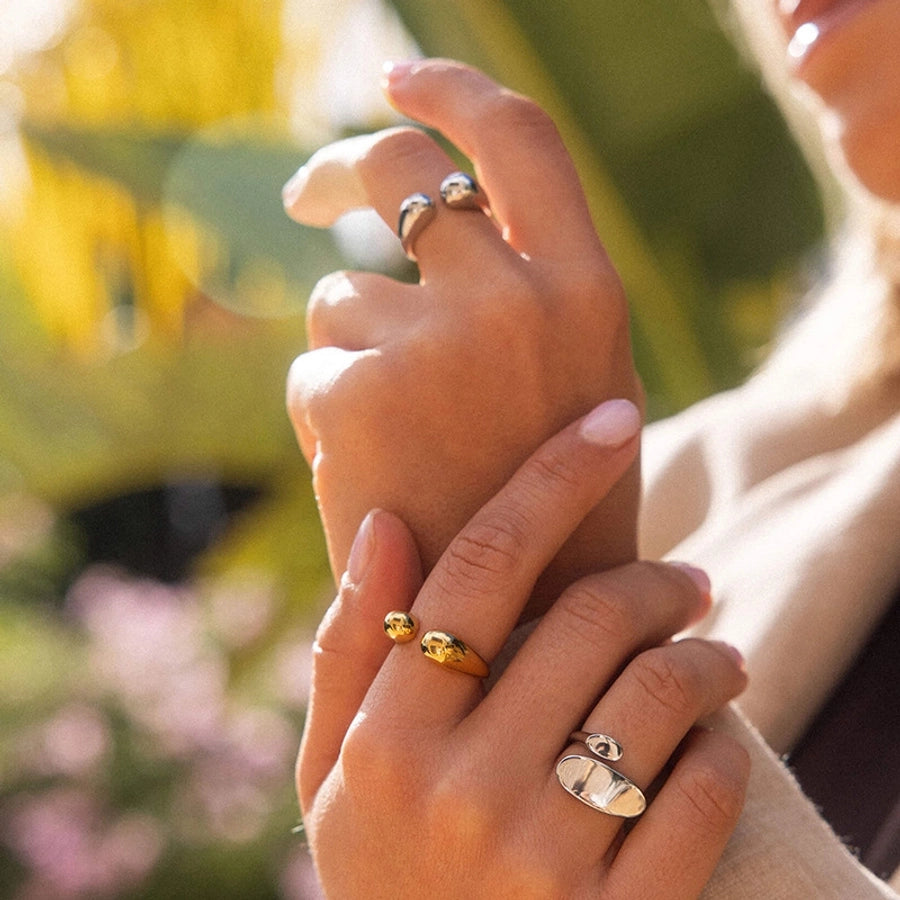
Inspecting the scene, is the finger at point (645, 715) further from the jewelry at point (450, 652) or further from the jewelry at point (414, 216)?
the jewelry at point (414, 216)

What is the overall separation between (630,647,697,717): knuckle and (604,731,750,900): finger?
0.10 feet

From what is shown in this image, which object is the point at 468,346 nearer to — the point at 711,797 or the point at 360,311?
the point at 360,311

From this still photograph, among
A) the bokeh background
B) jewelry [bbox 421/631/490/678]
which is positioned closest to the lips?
jewelry [bbox 421/631/490/678]

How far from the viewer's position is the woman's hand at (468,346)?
1.63 feet

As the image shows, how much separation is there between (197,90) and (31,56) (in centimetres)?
33

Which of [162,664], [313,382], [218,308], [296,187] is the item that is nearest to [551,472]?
[313,382]

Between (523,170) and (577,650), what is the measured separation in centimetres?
26

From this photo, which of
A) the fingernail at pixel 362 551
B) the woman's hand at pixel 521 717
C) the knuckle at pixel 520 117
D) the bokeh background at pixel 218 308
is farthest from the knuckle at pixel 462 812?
the bokeh background at pixel 218 308

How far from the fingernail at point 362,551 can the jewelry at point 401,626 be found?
4cm

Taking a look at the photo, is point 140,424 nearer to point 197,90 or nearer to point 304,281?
point 304,281

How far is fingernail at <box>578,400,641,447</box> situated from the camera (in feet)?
1.62

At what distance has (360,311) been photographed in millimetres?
526

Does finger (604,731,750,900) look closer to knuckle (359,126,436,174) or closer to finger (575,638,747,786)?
finger (575,638,747,786)

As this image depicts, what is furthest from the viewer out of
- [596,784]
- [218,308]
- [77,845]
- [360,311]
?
[218,308]
